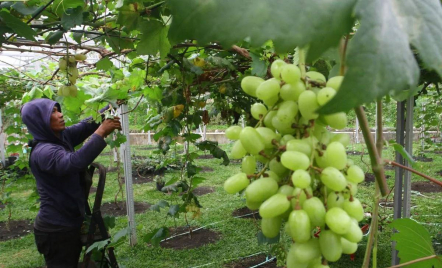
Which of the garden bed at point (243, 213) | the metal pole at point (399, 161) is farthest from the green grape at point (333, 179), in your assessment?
the garden bed at point (243, 213)

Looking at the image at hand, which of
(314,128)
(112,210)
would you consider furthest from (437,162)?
(314,128)

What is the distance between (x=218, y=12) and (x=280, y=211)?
25 cm

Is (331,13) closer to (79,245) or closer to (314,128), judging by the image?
(314,128)

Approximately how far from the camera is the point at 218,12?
1.16 ft

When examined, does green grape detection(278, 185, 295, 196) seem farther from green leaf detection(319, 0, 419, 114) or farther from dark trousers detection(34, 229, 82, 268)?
dark trousers detection(34, 229, 82, 268)

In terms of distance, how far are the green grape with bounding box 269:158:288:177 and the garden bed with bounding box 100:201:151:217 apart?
4.68 m

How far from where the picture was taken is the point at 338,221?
43 cm

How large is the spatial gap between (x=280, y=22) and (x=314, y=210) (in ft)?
0.73

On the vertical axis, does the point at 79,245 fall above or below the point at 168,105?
below

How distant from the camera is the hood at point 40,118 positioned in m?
2.30

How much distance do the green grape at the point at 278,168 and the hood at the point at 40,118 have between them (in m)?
2.12

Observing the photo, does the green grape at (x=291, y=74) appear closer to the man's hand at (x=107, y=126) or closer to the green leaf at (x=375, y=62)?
the green leaf at (x=375, y=62)

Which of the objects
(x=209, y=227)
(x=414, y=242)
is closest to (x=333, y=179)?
(x=414, y=242)

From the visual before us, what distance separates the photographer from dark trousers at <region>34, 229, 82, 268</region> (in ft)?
7.77
